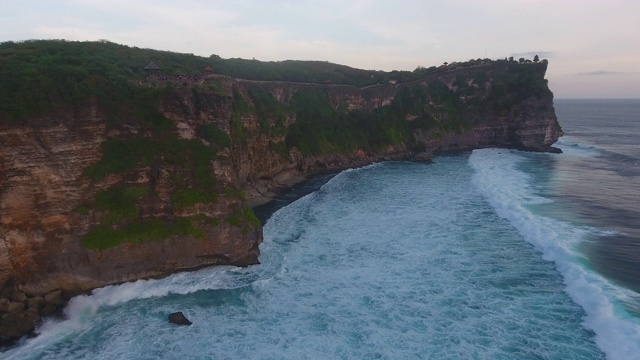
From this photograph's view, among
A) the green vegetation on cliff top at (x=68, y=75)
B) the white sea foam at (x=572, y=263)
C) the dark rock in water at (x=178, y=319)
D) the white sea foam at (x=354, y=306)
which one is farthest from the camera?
the green vegetation on cliff top at (x=68, y=75)

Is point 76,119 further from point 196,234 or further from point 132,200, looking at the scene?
point 196,234

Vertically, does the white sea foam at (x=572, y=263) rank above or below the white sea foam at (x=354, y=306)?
above

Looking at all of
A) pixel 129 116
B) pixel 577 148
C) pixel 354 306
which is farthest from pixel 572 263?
pixel 577 148

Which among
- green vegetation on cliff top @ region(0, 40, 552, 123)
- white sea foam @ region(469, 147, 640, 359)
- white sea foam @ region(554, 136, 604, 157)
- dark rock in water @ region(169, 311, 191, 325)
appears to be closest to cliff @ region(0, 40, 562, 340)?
green vegetation on cliff top @ region(0, 40, 552, 123)

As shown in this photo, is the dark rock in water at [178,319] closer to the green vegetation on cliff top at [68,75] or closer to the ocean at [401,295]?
the ocean at [401,295]

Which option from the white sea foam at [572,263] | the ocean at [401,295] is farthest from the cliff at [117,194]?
the white sea foam at [572,263]

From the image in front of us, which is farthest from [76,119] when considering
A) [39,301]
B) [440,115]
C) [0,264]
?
[440,115]
